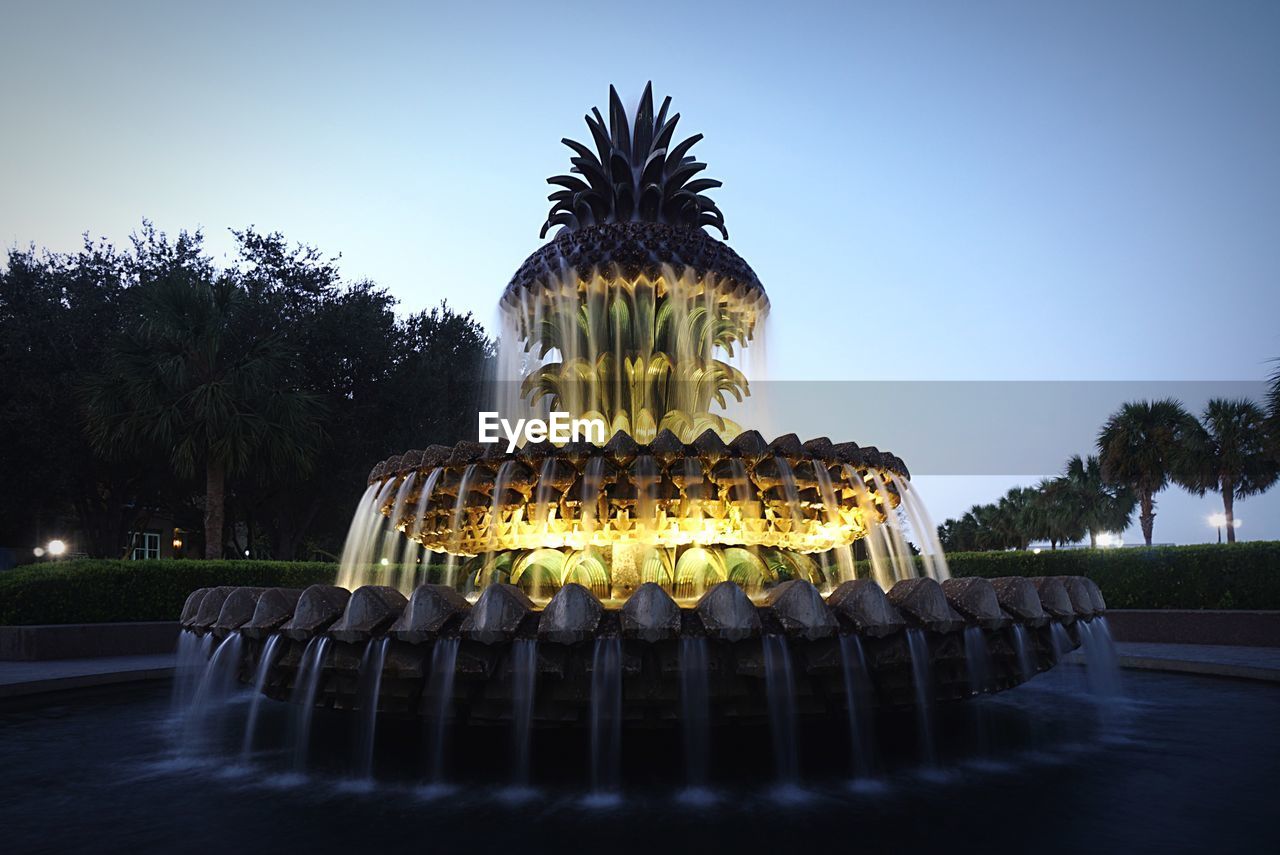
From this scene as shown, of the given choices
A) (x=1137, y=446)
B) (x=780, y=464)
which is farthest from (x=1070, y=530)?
(x=780, y=464)

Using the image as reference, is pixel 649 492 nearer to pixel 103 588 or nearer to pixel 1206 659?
pixel 1206 659

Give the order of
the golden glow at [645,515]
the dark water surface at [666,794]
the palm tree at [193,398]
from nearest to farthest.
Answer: the dark water surface at [666,794] → the golden glow at [645,515] → the palm tree at [193,398]

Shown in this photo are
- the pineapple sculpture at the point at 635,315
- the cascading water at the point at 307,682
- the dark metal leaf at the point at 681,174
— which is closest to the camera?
the cascading water at the point at 307,682

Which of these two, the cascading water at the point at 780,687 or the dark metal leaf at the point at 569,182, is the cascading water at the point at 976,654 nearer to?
the cascading water at the point at 780,687

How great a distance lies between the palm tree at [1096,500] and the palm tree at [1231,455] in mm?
17979

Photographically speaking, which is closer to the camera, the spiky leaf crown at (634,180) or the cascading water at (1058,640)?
the cascading water at (1058,640)

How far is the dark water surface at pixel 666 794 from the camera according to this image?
13.6ft

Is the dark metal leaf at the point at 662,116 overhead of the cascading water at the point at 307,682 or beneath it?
overhead

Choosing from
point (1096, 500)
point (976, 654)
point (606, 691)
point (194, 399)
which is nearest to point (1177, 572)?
point (976, 654)

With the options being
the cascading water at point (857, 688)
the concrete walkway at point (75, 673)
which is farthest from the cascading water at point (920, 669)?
the concrete walkway at point (75, 673)

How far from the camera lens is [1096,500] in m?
55.1

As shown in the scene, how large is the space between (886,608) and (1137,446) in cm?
4108

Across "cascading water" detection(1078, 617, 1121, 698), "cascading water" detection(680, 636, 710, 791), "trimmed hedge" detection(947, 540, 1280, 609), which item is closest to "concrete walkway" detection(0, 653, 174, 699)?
"cascading water" detection(680, 636, 710, 791)

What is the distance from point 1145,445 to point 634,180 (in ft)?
127
